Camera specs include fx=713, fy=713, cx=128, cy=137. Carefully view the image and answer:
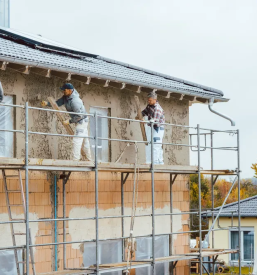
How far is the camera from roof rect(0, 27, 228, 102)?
14211mm

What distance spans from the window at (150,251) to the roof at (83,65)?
12.0 ft

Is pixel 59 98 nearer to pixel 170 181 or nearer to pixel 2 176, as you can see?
pixel 2 176

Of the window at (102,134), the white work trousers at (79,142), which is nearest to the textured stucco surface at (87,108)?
the window at (102,134)

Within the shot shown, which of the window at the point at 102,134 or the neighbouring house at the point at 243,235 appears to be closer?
the window at the point at 102,134

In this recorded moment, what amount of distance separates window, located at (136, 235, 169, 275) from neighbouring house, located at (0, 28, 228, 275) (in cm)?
3

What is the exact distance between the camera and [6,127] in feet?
47.4

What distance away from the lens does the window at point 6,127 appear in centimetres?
1440

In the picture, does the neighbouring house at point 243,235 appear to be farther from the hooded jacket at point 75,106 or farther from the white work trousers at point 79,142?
the hooded jacket at point 75,106

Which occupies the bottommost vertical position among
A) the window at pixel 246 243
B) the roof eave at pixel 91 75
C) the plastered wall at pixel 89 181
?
the window at pixel 246 243

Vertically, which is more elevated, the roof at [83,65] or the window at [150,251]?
the roof at [83,65]

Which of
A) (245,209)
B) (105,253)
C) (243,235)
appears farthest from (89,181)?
(243,235)

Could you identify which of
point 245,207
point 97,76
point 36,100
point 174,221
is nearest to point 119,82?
point 97,76

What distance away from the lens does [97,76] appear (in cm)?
1525

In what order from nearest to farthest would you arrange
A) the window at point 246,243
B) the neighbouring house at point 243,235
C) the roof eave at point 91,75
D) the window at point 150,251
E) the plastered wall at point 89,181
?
the roof eave at point 91,75
the plastered wall at point 89,181
the window at point 150,251
the neighbouring house at point 243,235
the window at point 246,243
